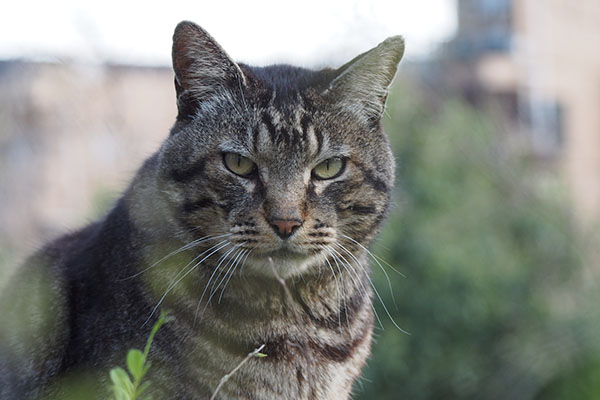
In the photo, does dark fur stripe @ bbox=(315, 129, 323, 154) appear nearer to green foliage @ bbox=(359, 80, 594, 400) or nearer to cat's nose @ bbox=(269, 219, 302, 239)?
cat's nose @ bbox=(269, 219, 302, 239)

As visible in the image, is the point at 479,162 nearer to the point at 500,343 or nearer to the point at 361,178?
the point at 500,343

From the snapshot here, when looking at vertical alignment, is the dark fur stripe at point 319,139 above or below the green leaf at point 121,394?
above

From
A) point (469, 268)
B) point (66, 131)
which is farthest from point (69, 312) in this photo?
point (66, 131)

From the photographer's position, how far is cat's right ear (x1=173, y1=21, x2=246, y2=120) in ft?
6.28

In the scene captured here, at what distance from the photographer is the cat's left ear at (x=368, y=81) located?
2.06 m

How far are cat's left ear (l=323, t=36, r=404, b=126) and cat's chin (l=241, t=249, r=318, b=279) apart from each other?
1.58 feet

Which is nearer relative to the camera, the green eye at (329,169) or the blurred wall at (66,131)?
the green eye at (329,169)

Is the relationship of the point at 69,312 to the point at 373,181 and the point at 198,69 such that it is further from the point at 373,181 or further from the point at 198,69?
the point at 373,181

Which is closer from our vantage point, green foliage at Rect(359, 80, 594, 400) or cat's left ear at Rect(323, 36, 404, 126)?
cat's left ear at Rect(323, 36, 404, 126)

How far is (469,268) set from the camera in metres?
5.28

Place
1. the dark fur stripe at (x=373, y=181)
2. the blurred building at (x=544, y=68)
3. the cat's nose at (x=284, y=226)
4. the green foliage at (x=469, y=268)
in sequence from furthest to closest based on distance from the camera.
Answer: the blurred building at (x=544, y=68), the green foliage at (x=469, y=268), the dark fur stripe at (x=373, y=181), the cat's nose at (x=284, y=226)

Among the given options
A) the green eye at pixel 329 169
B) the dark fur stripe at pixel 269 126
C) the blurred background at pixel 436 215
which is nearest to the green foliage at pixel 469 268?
the blurred background at pixel 436 215

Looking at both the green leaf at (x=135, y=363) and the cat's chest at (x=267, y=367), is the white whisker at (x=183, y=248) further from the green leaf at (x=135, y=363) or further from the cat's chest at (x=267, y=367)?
the green leaf at (x=135, y=363)

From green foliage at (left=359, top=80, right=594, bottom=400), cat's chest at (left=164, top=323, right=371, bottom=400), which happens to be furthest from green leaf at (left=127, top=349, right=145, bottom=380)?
green foliage at (left=359, top=80, right=594, bottom=400)
